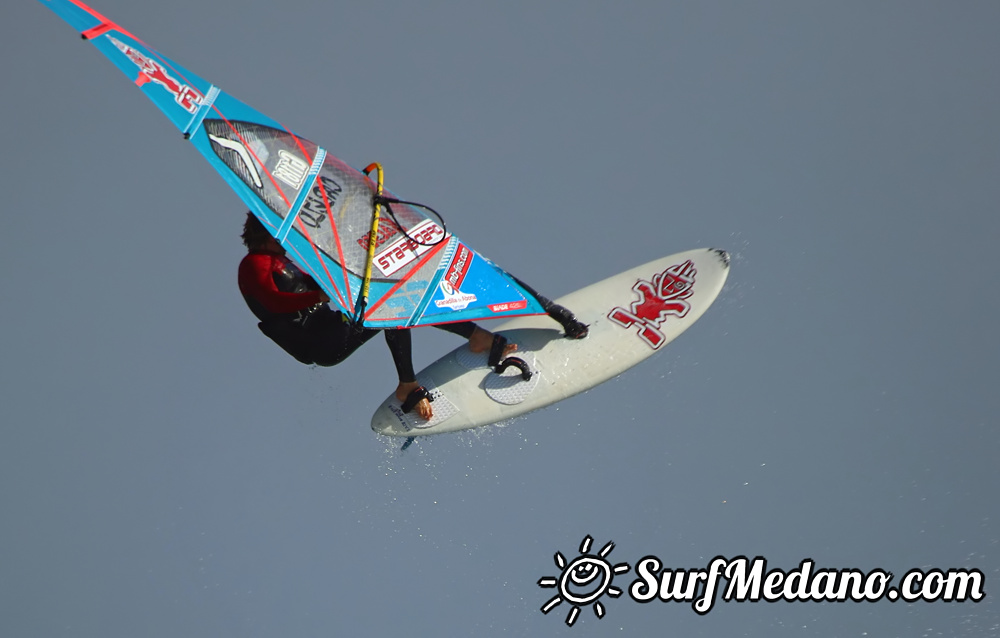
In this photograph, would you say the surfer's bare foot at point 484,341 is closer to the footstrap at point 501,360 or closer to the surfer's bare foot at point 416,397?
the footstrap at point 501,360

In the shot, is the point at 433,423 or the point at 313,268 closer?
the point at 313,268

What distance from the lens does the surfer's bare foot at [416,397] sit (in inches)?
253

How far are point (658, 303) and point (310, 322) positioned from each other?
1973mm

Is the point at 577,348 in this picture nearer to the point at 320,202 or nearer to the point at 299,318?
the point at 299,318

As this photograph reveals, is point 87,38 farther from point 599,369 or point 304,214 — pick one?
point 599,369

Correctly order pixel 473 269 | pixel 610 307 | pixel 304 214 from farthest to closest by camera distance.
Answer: pixel 610 307, pixel 473 269, pixel 304 214

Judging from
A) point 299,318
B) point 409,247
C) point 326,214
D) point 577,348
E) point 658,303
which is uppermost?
point 658,303

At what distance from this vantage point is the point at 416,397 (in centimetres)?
642

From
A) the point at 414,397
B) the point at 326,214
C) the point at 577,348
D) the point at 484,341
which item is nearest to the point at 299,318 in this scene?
the point at 326,214

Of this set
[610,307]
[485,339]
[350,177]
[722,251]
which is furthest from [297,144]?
[722,251]

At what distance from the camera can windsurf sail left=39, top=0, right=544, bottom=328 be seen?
5.60 meters

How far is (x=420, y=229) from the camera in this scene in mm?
6184

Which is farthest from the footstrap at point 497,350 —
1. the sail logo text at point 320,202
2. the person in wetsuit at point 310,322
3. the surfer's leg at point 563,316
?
the sail logo text at point 320,202

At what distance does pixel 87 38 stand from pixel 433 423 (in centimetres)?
260
